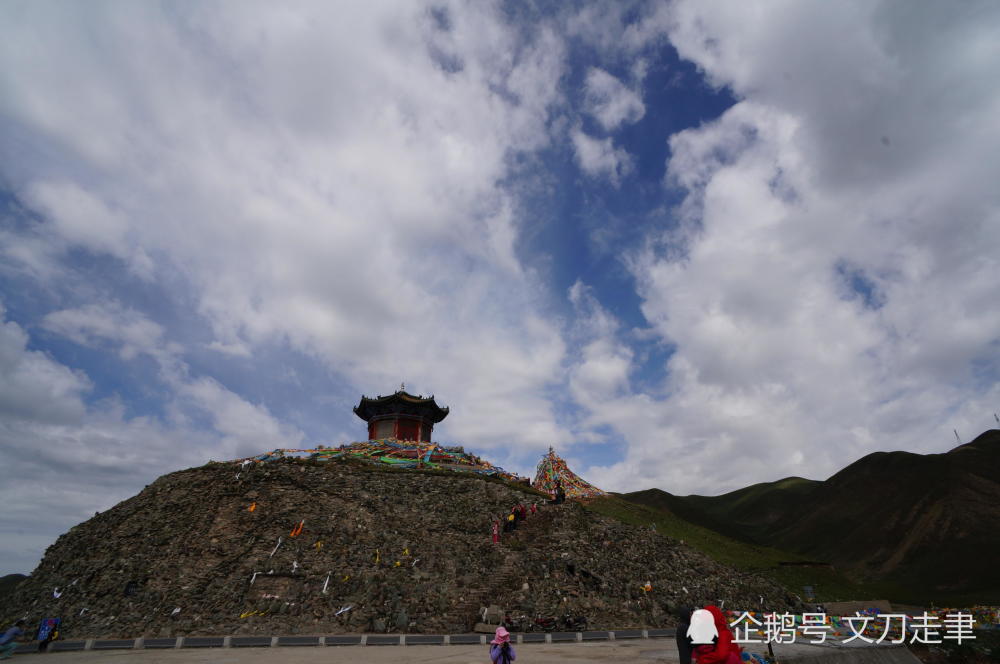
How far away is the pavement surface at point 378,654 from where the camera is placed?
1480cm

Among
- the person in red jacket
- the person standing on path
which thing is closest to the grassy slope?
the person standing on path

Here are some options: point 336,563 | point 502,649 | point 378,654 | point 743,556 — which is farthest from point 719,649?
point 743,556

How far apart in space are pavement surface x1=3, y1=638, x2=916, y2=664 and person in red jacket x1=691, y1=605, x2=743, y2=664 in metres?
8.98

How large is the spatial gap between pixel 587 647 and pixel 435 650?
19.0 feet

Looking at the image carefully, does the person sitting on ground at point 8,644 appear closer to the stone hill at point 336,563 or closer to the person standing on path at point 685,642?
the stone hill at point 336,563

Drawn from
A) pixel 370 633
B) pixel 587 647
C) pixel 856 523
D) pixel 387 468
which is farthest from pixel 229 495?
pixel 856 523

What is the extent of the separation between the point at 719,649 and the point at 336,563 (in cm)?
2303

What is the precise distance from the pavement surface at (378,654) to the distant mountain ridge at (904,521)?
126ft

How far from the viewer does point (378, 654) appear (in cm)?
1661

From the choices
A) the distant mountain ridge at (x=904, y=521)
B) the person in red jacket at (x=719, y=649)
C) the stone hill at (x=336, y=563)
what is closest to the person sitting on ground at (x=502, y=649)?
the person in red jacket at (x=719, y=649)

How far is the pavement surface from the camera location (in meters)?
14.8

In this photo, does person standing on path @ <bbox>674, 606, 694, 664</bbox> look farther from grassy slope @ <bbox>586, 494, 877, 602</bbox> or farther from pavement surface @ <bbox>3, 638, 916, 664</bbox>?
grassy slope @ <bbox>586, 494, 877, 602</bbox>

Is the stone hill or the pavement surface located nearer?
the pavement surface

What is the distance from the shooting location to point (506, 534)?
93.7 feet
